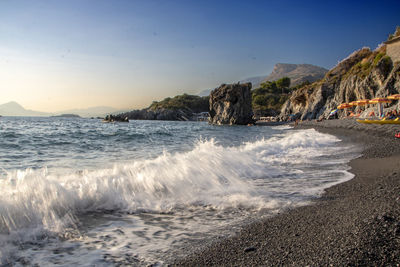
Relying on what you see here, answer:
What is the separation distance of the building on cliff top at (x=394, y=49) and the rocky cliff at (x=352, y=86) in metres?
1.02

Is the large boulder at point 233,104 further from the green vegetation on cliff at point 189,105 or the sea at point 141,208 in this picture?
the green vegetation on cliff at point 189,105

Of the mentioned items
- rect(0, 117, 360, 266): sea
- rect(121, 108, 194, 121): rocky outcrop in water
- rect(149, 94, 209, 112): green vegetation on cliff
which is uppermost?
rect(149, 94, 209, 112): green vegetation on cliff

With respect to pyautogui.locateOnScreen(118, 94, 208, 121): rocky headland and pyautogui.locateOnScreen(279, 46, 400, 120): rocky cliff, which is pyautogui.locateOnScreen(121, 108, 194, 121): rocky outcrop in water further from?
pyautogui.locateOnScreen(279, 46, 400, 120): rocky cliff

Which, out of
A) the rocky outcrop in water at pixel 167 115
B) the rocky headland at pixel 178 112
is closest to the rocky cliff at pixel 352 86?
the rocky headland at pixel 178 112

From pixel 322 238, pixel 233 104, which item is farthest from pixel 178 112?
pixel 322 238

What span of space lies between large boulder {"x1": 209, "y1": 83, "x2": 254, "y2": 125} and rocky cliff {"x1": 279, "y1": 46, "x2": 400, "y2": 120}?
16323mm

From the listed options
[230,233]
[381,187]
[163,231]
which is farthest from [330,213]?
[163,231]

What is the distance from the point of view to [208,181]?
6.88m

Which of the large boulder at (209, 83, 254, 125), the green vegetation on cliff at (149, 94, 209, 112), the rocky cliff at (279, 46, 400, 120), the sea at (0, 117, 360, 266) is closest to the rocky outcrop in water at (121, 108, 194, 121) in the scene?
the green vegetation on cliff at (149, 94, 209, 112)

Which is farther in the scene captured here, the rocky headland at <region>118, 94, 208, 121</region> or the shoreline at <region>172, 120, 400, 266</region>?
the rocky headland at <region>118, 94, 208, 121</region>

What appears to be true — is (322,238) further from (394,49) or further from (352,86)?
(352,86)

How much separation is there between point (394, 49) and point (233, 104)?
4056 cm

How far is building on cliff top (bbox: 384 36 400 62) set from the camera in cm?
4856

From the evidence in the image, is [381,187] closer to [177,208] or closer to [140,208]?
[177,208]
